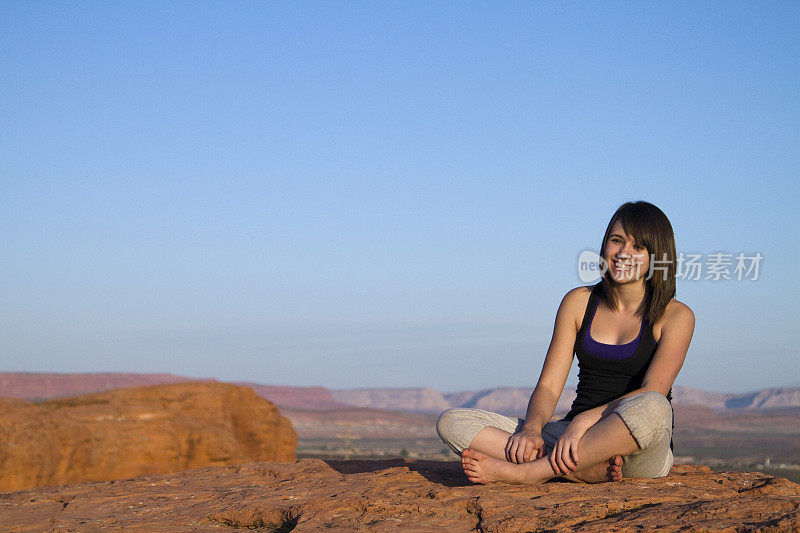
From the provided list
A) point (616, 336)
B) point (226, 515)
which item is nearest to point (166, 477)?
point (226, 515)

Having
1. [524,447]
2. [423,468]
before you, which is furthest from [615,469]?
[423,468]

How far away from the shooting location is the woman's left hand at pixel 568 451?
347 cm

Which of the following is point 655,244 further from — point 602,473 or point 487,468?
point 487,468

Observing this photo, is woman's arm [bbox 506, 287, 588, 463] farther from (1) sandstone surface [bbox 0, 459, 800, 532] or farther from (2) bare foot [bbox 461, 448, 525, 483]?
(1) sandstone surface [bbox 0, 459, 800, 532]

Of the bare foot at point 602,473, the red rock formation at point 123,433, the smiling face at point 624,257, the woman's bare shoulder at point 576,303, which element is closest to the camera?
the bare foot at point 602,473

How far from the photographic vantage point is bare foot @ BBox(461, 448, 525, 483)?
143 inches

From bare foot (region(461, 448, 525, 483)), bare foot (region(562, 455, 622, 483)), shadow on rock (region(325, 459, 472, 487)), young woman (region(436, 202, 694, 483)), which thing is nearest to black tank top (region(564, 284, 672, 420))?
young woman (region(436, 202, 694, 483))

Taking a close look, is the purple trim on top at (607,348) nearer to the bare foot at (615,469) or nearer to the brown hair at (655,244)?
the brown hair at (655,244)

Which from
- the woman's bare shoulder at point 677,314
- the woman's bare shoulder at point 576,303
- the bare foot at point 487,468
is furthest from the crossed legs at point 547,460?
the woman's bare shoulder at point 576,303

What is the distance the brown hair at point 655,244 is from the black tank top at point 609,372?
0.13 metres

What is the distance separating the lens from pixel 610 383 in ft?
13.0

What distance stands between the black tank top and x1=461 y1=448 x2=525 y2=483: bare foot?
59 cm

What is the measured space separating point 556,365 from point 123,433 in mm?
8360

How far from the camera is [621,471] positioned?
3.64 m
